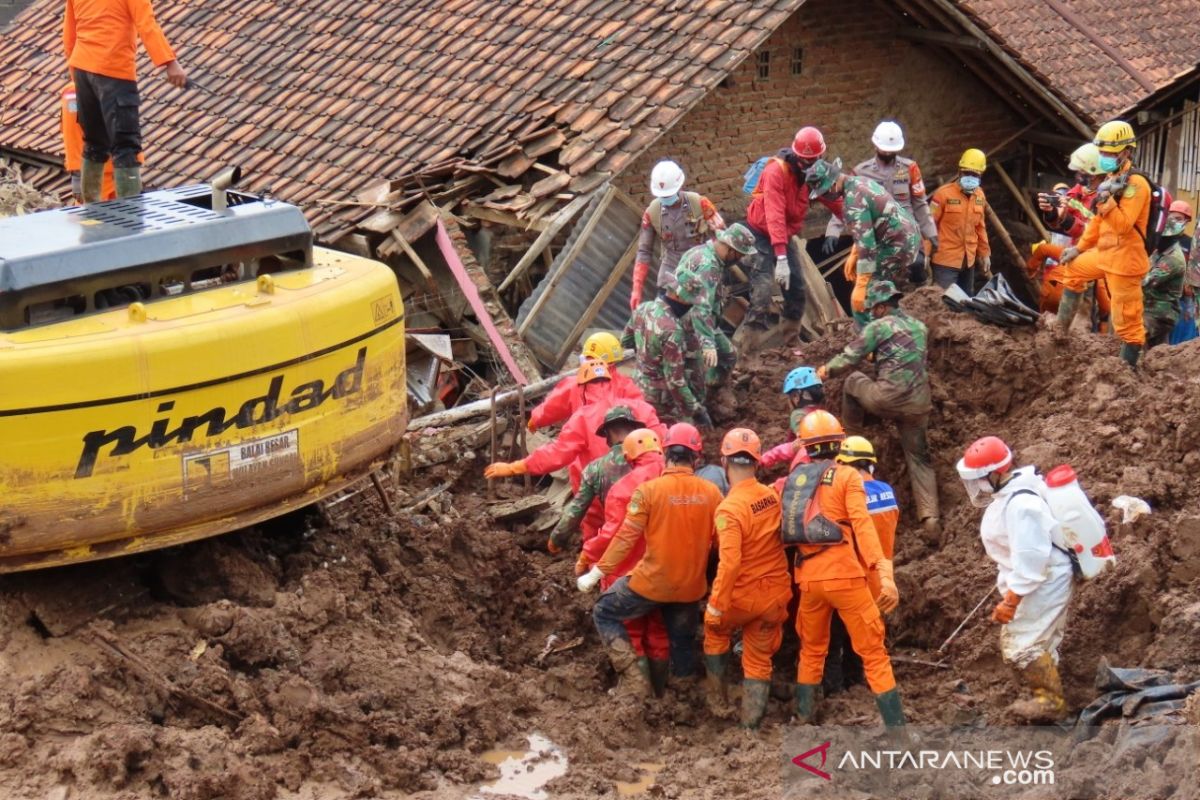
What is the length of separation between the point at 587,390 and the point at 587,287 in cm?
301

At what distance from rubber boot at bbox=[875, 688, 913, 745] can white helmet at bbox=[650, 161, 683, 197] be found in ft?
16.6

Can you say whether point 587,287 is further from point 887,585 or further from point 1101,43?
point 1101,43

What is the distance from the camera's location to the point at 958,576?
10.0m

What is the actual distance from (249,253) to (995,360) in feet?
19.1

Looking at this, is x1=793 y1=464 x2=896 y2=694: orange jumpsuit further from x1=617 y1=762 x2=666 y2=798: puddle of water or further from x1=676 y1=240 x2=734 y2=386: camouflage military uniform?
x1=676 y1=240 x2=734 y2=386: camouflage military uniform

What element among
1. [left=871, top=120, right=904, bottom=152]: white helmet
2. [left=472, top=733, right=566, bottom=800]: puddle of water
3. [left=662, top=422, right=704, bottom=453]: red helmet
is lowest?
[left=472, top=733, right=566, bottom=800]: puddle of water

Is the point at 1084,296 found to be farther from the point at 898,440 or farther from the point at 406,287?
the point at 406,287

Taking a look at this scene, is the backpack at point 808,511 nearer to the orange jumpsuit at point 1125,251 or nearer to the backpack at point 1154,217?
the orange jumpsuit at point 1125,251

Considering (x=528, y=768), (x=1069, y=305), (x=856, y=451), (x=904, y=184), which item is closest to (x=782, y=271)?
(x=904, y=184)

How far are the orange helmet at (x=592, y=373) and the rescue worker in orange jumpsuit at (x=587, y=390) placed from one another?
0.05m

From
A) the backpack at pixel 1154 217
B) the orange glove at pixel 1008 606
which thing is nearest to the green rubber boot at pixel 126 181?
the orange glove at pixel 1008 606

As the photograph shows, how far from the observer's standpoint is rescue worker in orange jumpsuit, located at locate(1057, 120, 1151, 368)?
1169 cm

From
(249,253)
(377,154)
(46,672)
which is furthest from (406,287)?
Answer: (46,672)

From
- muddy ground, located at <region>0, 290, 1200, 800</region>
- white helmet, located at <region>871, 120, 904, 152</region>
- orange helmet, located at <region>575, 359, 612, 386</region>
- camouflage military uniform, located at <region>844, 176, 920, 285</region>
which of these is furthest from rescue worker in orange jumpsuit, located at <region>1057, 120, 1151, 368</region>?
orange helmet, located at <region>575, 359, 612, 386</region>
